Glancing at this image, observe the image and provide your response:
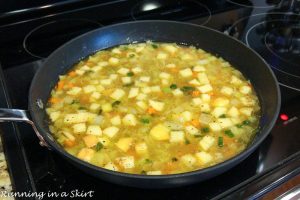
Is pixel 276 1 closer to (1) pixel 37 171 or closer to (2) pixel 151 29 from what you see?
(2) pixel 151 29

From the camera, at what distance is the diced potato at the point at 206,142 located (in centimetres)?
134

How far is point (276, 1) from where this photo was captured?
224cm

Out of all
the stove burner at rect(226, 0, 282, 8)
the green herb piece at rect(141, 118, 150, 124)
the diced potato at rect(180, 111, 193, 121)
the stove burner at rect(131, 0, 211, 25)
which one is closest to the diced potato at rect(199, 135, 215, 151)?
the diced potato at rect(180, 111, 193, 121)

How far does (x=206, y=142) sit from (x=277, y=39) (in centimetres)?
92

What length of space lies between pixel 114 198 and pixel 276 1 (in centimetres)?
174

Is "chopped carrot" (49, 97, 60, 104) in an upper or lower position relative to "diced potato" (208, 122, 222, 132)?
upper

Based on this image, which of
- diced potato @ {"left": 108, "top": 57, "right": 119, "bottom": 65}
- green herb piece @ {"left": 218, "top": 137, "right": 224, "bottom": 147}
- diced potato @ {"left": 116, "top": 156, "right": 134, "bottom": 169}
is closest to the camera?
diced potato @ {"left": 116, "top": 156, "right": 134, "bottom": 169}

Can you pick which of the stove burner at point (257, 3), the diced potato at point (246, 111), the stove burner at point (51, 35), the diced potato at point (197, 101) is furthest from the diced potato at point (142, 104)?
the stove burner at point (257, 3)

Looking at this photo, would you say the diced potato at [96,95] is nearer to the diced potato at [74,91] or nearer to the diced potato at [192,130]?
the diced potato at [74,91]

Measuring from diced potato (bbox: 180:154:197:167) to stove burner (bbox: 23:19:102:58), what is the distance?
925 millimetres

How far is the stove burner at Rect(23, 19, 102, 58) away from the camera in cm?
180

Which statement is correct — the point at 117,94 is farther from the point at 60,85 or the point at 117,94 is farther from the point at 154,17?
the point at 154,17

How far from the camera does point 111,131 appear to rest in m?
1.39

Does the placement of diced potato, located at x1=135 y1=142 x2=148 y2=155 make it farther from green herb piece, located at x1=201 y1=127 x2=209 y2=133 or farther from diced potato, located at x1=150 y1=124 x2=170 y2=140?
green herb piece, located at x1=201 y1=127 x2=209 y2=133
